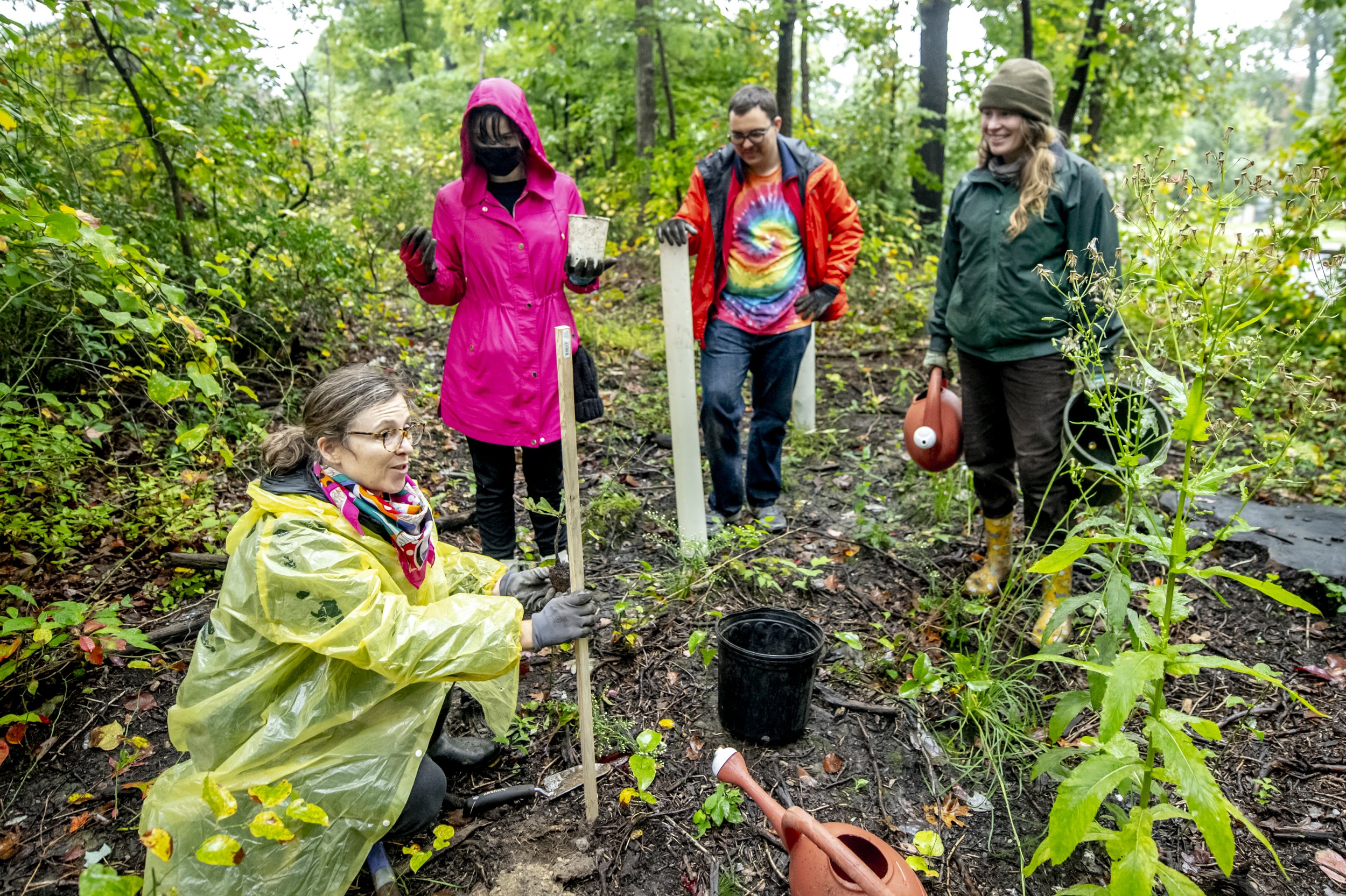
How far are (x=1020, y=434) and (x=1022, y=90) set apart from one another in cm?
135

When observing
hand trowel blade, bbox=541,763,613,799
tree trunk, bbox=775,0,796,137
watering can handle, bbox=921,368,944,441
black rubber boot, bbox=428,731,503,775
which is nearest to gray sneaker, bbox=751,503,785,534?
watering can handle, bbox=921,368,944,441

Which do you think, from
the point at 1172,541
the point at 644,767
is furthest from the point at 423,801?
the point at 1172,541

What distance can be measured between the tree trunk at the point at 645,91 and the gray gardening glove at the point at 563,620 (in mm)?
6253

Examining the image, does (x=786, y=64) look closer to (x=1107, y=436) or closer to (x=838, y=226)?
(x=838, y=226)

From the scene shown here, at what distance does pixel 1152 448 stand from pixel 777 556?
1.66m

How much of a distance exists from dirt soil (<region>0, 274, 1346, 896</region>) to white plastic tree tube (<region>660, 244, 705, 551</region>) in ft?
0.80

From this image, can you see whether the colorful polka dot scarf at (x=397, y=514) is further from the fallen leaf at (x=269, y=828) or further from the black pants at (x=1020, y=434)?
the black pants at (x=1020, y=434)

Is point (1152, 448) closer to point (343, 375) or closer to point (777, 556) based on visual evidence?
point (777, 556)

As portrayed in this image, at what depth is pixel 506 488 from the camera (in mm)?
3260

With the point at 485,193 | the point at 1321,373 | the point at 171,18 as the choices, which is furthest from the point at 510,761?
the point at 1321,373

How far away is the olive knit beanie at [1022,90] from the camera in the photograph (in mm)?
2916

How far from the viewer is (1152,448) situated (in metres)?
3.03

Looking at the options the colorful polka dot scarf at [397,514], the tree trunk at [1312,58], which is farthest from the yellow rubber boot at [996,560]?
the tree trunk at [1312,58]

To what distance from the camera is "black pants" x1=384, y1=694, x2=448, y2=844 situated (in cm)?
215
